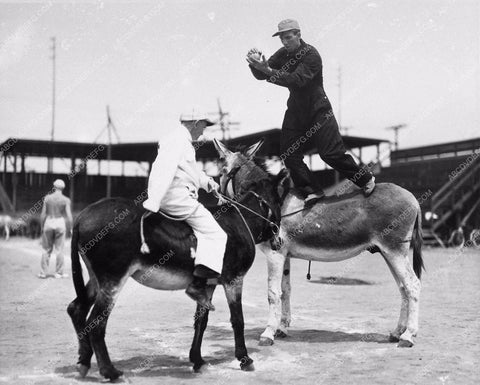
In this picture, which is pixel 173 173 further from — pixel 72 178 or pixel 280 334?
pixel 72 178

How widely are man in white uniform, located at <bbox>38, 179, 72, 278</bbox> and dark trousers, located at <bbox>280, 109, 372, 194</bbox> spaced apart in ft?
23.0

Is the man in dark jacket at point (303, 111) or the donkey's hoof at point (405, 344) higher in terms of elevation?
the man in dark jacket at point (303, 111)

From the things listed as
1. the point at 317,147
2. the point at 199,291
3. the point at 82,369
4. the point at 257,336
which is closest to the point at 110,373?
the point at 82,369

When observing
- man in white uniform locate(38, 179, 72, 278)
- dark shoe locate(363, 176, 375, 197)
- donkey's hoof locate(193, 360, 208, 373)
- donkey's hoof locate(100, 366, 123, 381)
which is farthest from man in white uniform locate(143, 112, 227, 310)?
man in white uniform locate(38, 179, 72, 278)

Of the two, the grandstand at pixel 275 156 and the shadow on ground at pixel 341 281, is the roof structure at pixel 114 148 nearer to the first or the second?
the grandstand at pixel 275 156

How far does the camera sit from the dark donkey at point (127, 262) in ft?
15.4

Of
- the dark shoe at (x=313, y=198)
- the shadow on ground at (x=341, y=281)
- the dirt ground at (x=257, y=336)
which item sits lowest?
the shadow on ground at (x=341, y=281)

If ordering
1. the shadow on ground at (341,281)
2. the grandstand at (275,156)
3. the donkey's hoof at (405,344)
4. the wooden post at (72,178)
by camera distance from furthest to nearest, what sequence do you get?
the wooden post at (72,178) < the grandstand at (275,156) < the shadow on ground at (341,281) < the donkey's hoof at (405,344)

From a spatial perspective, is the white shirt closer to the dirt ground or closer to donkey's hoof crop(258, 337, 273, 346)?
the dirt ground

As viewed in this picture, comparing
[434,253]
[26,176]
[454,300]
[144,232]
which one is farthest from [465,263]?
[26,176]

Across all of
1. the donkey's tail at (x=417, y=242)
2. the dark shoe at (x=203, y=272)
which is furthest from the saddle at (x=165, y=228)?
the donkey's tail at (x=417, y=242)

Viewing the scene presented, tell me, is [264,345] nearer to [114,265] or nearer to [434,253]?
[114,265]

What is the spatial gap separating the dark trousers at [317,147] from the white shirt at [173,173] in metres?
2.00

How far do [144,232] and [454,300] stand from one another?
681 cm
